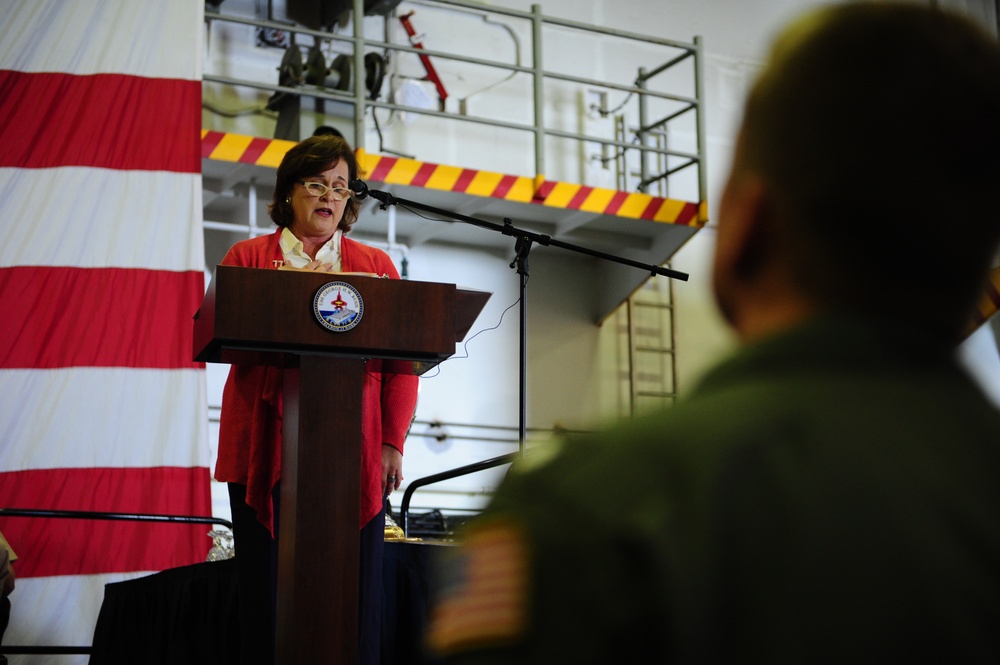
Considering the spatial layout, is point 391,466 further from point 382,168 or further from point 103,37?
point 382,168

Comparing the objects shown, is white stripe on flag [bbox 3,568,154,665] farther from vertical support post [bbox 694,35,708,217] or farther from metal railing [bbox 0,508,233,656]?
vertical support post [bbox 694,35,708,217]

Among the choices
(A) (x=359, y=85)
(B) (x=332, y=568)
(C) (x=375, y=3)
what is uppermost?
(C) (x=375, y=3)

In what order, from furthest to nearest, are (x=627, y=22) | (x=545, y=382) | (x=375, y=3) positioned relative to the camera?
(x=627, y=22)
(x=545, y=382)
(x=375, y=3)

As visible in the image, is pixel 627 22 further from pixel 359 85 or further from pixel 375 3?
pixel 359 85

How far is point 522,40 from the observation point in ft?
23.1

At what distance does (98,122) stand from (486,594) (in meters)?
4.19

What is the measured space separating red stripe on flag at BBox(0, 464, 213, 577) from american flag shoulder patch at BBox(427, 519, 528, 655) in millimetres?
3626

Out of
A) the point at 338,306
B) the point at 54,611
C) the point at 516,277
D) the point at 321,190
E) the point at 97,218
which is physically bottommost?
the point at 54,611

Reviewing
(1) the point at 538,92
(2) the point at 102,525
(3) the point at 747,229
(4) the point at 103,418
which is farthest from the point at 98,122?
(3) the point at 747,229

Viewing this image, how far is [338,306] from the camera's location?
184 cm

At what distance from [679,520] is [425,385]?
19.9ft

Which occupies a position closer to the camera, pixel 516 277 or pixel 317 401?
pixel 317 401

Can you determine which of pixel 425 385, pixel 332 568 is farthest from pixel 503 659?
pixel 425 385

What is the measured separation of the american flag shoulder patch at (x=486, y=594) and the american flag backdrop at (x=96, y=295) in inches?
142
